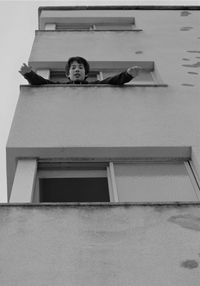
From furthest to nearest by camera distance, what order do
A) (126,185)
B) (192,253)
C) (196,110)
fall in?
1. (196,110)
2. (126,185)
3. (192,253)

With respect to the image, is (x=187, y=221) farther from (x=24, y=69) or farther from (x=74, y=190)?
(x=24, y=69)

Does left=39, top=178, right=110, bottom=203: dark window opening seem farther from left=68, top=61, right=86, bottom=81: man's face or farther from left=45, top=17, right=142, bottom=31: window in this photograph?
left=45, top=17, right=142, bottom=31: window

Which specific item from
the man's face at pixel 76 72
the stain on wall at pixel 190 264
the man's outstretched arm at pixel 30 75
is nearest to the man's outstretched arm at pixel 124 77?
the man's face at pixel 76 72

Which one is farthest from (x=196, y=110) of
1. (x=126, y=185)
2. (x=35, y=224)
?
(x=35, y=224)

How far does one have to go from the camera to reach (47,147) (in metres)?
6.84

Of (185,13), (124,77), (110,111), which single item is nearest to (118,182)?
(110,111)

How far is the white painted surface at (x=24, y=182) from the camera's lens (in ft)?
19.6

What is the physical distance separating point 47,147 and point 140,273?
2.59 metres

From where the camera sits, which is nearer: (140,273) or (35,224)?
(140,273)

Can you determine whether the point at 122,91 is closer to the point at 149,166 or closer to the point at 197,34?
the point at 149,166

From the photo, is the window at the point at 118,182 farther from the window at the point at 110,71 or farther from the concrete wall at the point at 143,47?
the window at the point at 110,71

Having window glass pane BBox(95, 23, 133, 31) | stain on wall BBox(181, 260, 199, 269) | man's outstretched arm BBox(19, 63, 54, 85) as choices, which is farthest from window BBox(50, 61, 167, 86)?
stain on wall BBox(181, 260, 199, 269)

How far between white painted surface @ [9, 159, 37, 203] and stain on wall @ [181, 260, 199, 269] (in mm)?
1863

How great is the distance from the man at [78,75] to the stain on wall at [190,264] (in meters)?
3.85
